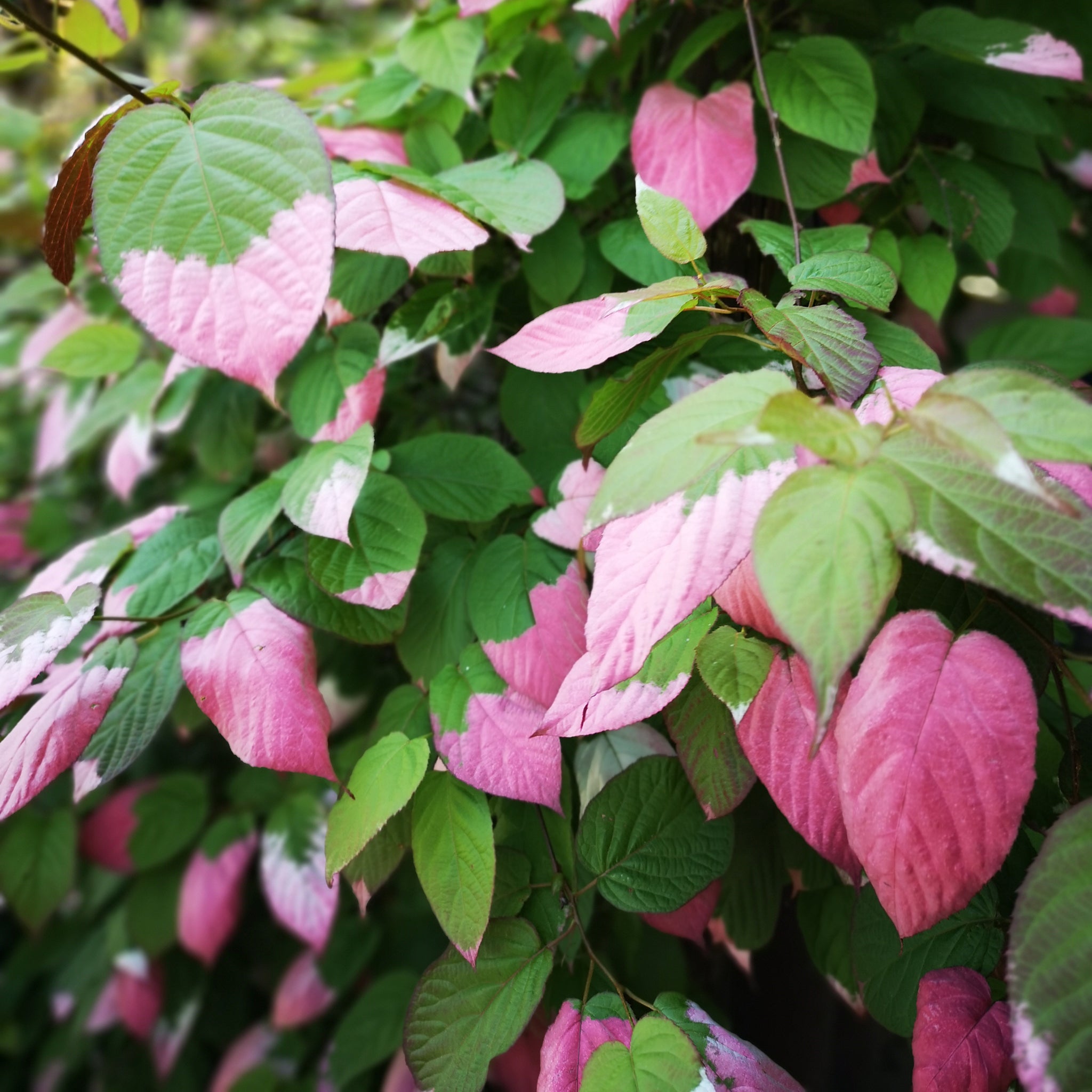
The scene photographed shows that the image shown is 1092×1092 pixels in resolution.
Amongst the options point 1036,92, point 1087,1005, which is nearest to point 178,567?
point 1087,1005

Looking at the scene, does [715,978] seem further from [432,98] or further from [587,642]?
[432,98]

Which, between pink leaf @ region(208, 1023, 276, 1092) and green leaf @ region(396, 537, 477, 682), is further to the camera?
pink leaf @ region(208, 1023, 276, 1092)

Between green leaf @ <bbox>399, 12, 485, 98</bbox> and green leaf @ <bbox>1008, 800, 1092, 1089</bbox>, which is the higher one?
green leaf @ <bbox>399, 12, 485, 98</bbox>

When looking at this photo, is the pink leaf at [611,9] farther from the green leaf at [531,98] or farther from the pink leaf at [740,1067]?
the pink leaf at [740,1067]

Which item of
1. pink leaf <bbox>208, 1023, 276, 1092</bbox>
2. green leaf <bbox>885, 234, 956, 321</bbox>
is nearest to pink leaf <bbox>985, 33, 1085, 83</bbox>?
green leaf <bbox>885, 234, 956, 321</bbox>

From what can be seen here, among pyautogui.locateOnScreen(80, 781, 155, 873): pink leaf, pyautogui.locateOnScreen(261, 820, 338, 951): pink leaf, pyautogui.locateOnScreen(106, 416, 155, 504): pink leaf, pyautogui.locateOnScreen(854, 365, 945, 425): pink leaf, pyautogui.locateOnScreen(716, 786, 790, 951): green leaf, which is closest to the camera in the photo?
pyautogui.locateOnScreen(854, 365, 945, 425): pink leaf

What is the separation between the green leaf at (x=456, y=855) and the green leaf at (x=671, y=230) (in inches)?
13.4

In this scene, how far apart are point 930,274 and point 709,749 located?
449 millimetres

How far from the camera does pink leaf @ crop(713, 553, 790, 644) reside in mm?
405

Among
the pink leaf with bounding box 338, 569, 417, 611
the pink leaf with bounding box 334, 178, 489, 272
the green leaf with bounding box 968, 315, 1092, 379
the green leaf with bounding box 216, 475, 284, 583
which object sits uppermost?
the pink leaf with bounding box 334, 178, 489, 272

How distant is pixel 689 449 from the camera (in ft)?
1.11

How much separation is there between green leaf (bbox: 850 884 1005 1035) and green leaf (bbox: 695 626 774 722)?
0.14 m

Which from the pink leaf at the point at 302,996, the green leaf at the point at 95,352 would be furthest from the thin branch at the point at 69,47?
the pink leaf at the point at 302,996

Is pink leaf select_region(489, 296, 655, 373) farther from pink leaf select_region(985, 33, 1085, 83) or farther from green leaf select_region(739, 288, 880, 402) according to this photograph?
pink leaf select_region(985, 33, 1085, 83)
